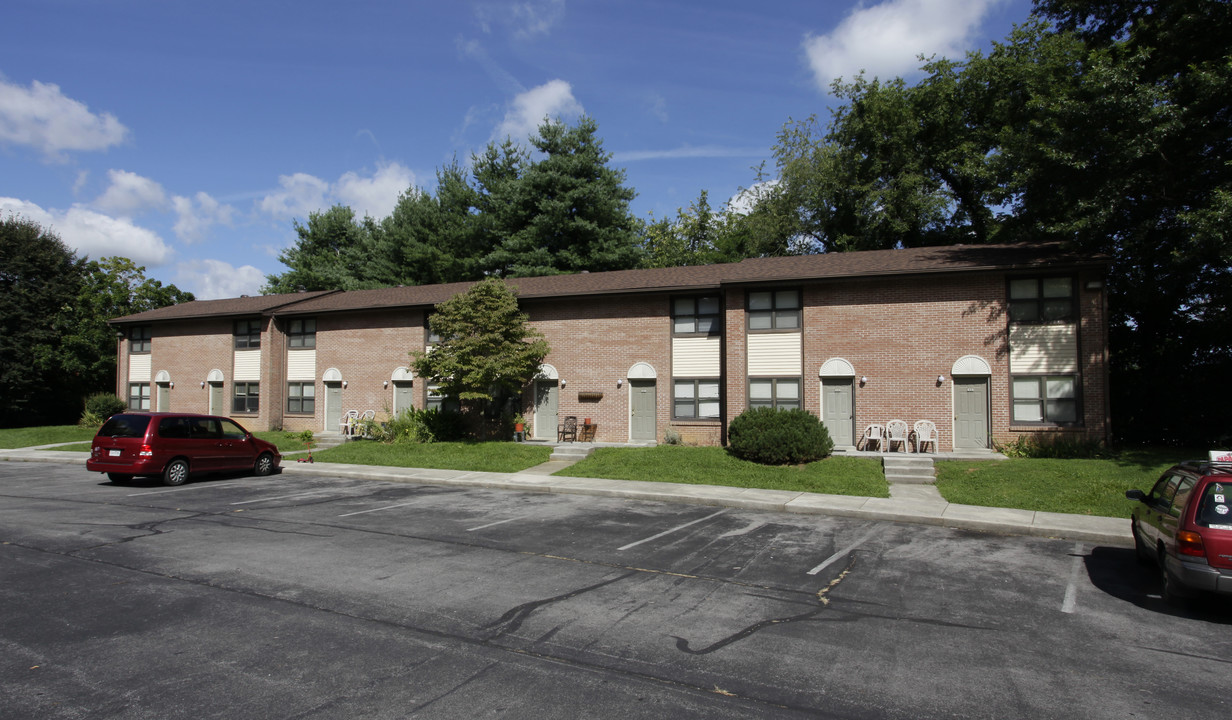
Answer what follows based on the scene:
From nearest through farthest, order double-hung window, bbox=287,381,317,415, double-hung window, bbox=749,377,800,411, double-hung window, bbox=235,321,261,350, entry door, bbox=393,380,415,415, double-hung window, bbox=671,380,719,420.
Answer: double-hung window, bbox=749,377,800,411
double-hung window, bbox=671,380,719,420
entry door, bbox=393,380,415,415
double-hung window, bbox=287,381,317,415
double-hung window, bbox=235,321,261,350

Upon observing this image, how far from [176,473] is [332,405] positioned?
11.7 meters

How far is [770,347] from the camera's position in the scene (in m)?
20.8

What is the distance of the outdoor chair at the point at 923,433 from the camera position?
18891 millimetres

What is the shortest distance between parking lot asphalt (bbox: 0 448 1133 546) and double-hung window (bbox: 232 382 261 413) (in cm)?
1144

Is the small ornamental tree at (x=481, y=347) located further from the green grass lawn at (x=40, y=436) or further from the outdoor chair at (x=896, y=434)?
the green grass lawn at (x=40, y=436)

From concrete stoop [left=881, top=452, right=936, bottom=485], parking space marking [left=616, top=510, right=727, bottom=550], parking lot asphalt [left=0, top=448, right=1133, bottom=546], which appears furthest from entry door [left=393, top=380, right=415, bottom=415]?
concrete stoop [left=881, top=452, right=936, bottom=485]

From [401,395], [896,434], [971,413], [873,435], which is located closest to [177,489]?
[401,395]

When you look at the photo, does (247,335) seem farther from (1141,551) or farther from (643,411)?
(1141,551)

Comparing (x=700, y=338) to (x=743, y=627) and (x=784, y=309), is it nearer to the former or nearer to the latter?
(x=784, y=309)

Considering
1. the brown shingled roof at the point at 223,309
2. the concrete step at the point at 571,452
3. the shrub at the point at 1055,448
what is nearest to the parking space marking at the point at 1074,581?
the shrub at the point at 1055,448

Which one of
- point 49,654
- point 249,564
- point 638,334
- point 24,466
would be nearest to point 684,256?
point 638,334

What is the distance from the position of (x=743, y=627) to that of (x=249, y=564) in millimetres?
6178

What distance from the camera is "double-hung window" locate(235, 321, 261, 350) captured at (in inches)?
1172

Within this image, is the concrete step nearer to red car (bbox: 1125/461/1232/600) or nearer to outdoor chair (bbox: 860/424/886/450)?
outdoor chair (bbox: 860/424/886/450)
